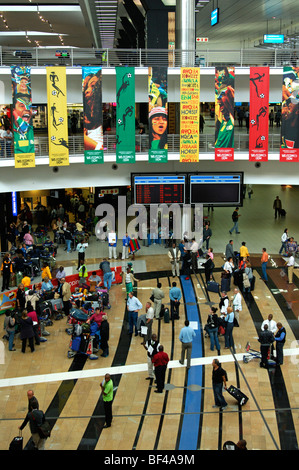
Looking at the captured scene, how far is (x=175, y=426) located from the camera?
512 inches

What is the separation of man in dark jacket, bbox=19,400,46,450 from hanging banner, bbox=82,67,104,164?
48.3 feet

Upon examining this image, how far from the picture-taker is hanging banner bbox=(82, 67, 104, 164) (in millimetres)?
24734

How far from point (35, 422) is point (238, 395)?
Answer: 4.63 meters

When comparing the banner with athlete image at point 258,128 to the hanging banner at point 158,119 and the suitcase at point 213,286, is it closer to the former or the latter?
the hanging banner at point 158,119

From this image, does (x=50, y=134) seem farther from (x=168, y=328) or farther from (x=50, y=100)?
(x=168, y=328)

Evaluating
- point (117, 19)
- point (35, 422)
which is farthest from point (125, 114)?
point (35, 422)

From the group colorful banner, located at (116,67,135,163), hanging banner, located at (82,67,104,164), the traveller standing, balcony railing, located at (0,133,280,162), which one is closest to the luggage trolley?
the traveller standing

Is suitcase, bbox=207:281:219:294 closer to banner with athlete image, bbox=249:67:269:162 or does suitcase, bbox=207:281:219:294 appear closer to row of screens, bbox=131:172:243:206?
row of screens, bbox=131:172:243:206

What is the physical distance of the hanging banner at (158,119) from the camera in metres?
25.0

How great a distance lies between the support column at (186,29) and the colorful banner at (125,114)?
8.41 ft

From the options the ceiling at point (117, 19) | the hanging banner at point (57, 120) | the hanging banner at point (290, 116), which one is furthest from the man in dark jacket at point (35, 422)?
the ceiling at point (117, 19)

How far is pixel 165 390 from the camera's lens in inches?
575
